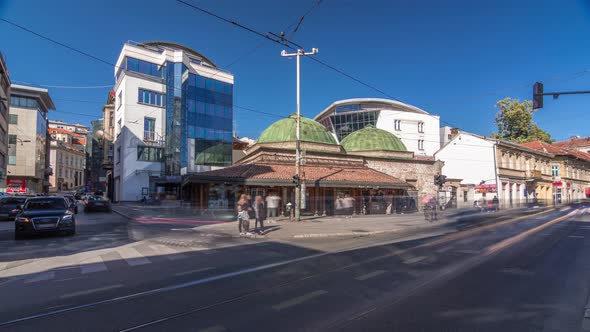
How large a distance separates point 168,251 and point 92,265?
2304 millimetres

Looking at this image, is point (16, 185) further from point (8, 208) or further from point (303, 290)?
point (303, 290)

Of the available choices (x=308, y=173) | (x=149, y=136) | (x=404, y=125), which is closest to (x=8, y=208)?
(x=308, y=173)

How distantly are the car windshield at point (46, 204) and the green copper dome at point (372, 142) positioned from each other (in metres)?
26.8

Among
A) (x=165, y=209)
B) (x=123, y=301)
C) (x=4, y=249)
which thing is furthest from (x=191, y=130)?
(x=123, y=301)

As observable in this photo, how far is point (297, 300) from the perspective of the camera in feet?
17.8

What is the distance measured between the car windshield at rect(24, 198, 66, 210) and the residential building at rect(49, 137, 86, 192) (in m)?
74.2

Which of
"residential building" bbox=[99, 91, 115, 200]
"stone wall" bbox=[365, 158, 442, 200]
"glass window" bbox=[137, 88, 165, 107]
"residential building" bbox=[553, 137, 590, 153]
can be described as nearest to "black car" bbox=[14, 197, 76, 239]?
"stone wall" bbox=[365, 158, 442, 200]

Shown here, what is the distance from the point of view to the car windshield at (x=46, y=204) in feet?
45.0

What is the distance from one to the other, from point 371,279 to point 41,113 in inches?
2634

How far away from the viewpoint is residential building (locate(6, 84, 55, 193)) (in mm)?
52406

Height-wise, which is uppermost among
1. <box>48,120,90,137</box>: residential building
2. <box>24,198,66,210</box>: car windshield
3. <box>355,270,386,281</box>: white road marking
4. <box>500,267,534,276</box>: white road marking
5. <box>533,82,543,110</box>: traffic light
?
A: <box>48,120,90,137</box>: residential building

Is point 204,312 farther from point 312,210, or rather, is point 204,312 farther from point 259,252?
point 312,210

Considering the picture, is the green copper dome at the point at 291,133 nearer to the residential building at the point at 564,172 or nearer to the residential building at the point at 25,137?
the residential building at the point at 564,172

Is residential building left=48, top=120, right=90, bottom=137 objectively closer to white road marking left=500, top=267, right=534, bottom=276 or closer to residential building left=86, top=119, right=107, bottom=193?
residential building left=86, top=119, right=107, bottom=193
